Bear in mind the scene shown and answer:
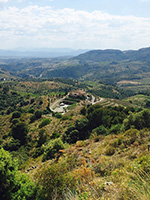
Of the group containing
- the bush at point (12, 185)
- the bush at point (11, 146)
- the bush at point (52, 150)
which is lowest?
the bush at point (11, 146)

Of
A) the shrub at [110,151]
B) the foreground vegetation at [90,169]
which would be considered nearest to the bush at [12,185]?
the foreground vegetation at [90,169]

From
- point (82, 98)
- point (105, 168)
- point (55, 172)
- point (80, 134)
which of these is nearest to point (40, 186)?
point (55, 172)

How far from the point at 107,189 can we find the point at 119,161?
321 centimetres

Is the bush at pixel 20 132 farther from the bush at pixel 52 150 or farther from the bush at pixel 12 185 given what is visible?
the bush at pixel 12 185

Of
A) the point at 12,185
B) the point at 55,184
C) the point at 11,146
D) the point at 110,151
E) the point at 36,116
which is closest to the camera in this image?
the point at 55,184

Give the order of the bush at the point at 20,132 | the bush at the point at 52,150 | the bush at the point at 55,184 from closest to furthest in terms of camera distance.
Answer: the bush at the point at 55,184, the bush at the point at 52,150, the bush at the point at 20,132

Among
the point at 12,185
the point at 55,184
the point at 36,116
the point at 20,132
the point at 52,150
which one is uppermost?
the point at 55,184

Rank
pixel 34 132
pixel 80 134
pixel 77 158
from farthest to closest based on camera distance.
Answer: pixel 34 132, pixel 80 134, pixel 77 158

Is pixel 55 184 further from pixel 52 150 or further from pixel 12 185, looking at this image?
pixel 52 150

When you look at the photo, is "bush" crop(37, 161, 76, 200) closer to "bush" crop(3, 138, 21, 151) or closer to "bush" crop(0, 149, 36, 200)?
"bush" crop(0, 149, 36, 200)

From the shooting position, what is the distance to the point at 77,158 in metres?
13.4

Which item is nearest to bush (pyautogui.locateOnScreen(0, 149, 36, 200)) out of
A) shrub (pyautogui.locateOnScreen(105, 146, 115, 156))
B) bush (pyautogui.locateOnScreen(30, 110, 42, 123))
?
shrub (pyautogui.locateOnScreen(105, 146, 115, 156))

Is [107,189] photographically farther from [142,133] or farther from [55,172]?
[142,133]

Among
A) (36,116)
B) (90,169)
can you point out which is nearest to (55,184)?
(90,169)
